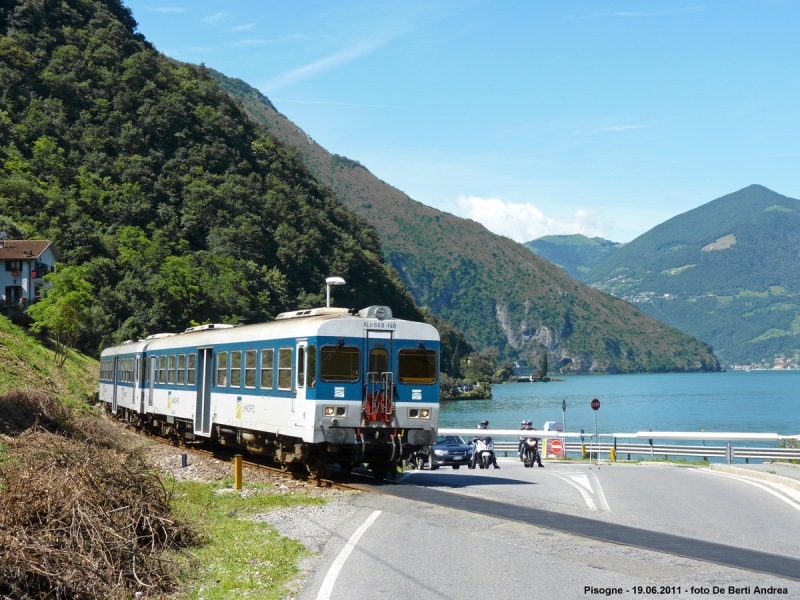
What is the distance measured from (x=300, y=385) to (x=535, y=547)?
7821 mm

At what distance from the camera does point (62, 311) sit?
5212 centimetres

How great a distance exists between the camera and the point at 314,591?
8617 mm

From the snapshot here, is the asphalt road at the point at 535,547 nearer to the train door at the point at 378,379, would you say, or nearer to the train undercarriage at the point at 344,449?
the train undercarriage at the point at 344,449

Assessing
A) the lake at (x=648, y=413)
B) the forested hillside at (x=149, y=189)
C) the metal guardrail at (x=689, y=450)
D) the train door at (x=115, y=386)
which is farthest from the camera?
the lake at (x=648, y=413)

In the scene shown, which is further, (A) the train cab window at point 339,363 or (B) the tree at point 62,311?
(B) the tree at point 62,311

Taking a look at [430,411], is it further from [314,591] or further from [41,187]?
[41,187]

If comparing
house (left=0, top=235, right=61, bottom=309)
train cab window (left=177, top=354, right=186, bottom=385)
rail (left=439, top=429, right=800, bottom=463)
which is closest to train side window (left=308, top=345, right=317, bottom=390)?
train cab window (left=177, top=354, right=186, bottom=385)

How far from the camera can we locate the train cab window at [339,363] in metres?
17.4

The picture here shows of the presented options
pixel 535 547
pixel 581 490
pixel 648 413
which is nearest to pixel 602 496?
pixel 581 490

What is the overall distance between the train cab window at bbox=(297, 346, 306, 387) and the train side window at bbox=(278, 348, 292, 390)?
0.47 meters

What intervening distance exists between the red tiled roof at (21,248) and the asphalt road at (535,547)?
57376 mm

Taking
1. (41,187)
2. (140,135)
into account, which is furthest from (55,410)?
(140,135)

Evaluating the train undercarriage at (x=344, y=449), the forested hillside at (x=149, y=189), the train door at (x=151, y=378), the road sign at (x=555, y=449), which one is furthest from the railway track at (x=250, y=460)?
the forested hillside at (x=149, y=189)

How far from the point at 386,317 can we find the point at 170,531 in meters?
8.43
